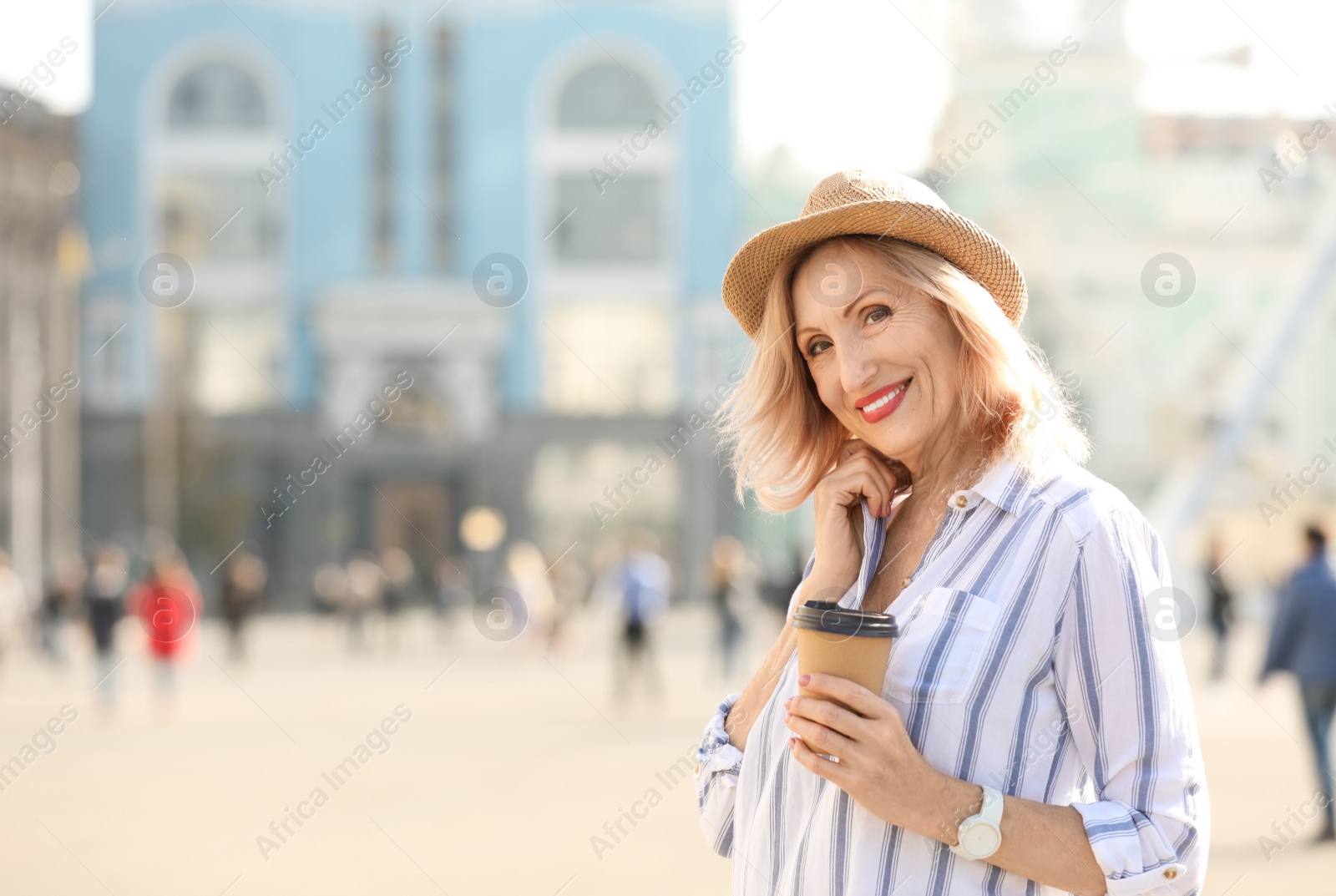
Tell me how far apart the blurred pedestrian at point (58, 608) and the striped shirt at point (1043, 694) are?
71.4 feet

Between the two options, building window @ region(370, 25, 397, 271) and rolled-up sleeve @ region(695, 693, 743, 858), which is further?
building window @ region(370, 25, 397, 271)

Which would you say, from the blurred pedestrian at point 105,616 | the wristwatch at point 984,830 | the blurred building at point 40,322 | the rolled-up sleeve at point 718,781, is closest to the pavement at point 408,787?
the blurred pedestrian at point 105,616

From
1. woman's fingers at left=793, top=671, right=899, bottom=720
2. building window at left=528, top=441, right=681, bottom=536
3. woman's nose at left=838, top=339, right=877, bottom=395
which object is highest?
woman's nose at left=838, top=339, right=877, bottom=395

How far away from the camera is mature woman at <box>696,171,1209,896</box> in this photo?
163cm

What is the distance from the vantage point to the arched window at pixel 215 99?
127ft

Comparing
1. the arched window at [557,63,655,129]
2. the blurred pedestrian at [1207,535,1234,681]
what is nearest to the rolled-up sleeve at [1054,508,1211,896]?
the blurred pedestrian at [1207,535,1234,681]

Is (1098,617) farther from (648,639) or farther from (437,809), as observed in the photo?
(648,639)

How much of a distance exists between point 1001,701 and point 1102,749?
0.13 meters

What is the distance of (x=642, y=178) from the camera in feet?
128

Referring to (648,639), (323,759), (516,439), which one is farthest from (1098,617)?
(516,439)

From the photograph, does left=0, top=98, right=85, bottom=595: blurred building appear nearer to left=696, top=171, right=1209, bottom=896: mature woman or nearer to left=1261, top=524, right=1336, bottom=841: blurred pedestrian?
left=1261, top=524, right=1336, bottom=841: blurred pedestrian

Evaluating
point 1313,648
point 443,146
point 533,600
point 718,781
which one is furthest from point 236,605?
point 443,146

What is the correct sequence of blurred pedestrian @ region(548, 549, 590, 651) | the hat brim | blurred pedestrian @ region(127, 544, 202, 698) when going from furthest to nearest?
blurred pedestrian @ region(548, 549, 590, 651) → blurred pedestrian @ region(127, 544, 202, 698) → the hat brim

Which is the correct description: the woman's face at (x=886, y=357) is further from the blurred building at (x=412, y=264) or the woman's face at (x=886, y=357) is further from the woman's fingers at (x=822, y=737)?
the blurred building at (x=412, y=264)
